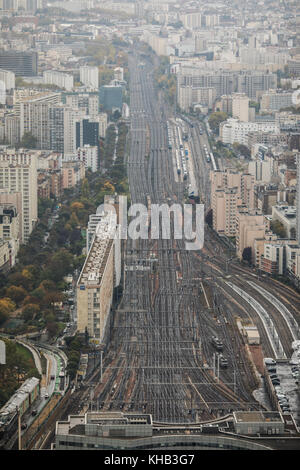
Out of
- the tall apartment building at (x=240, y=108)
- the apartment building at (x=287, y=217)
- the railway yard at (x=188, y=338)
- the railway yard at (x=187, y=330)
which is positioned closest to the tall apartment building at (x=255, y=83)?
the tall apartment building at (x=240, y=108)

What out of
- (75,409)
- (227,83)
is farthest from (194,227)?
(227,83)

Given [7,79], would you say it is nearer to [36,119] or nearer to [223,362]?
[36,119]

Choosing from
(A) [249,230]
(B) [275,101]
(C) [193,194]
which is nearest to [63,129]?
(C) [193,194]

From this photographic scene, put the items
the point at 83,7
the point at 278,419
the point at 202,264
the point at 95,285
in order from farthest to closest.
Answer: the point at 83,7, the point at 202,264, the point at 95,285, the point at 278,419

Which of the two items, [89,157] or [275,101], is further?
[275,101]

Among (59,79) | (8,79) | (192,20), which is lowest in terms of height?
(59,79)

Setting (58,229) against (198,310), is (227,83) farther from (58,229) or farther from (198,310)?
(198,310)

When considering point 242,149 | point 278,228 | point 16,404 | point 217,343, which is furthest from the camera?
point 242,149
